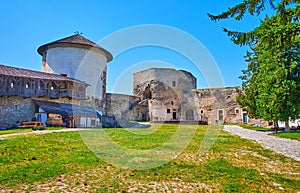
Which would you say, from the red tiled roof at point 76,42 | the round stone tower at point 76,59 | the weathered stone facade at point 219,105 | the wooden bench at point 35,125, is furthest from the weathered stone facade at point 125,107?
the wooden bench at point 35,125

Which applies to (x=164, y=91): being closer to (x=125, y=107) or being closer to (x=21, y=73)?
(x=125, y=107)

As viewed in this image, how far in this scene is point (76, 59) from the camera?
103 feet

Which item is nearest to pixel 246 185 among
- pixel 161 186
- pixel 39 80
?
pixel 161 186

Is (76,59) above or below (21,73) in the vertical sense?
above

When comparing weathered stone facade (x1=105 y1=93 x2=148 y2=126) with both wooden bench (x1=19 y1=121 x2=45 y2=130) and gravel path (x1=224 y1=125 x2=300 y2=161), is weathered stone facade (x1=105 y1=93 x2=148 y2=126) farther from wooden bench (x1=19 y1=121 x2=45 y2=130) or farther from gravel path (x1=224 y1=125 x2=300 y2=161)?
gravel path (x1=224 y1=125 x2=300 y2=161)

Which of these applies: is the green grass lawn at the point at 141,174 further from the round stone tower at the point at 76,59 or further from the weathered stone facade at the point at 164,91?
the weathered stone facade at the point at 164,91

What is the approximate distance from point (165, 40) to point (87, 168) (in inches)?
390

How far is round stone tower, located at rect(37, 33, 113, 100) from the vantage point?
31.2 metres

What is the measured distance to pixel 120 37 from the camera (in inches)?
565

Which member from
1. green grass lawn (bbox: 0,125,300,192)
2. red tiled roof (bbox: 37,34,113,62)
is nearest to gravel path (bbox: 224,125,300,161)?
green grass lawn (bbox: 0,125,300,192)

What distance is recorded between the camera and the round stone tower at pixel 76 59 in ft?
102

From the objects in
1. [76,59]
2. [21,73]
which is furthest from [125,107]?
[21,73]

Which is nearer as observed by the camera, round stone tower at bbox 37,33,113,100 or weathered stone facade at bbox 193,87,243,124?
round stone tower at bbox 37,33,113,100

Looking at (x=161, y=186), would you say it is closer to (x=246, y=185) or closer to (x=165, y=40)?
(x=246, y=185)
